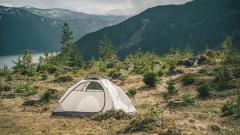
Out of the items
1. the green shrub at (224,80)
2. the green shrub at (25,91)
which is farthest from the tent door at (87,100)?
the green shrub at (224,80)

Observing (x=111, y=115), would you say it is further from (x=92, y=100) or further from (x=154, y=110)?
(x=154, y=110)

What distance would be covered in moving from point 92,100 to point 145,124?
5.41 m

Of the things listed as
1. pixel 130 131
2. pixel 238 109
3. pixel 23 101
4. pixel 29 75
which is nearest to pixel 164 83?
pixel 23 101

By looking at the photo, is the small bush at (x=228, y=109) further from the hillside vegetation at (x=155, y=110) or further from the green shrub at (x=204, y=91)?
the green shrub at (x=204, y=91)

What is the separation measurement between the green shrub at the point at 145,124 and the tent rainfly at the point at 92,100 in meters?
3.80

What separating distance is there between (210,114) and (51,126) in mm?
8508

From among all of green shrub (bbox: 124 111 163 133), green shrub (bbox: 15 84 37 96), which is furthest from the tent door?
green shrub (bbox: 15 84 37 96)

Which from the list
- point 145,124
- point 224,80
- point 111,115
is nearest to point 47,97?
point 111,115

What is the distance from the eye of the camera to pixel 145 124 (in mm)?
19609

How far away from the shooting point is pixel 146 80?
116 feet

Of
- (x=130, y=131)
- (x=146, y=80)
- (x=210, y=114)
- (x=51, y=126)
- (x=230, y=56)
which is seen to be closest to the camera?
(x=130, y=131)

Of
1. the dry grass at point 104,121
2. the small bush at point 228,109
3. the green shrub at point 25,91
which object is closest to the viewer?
the dry grass at point 104,121

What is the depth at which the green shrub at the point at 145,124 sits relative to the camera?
63.1ft

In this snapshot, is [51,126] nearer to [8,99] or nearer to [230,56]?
[8,99]
